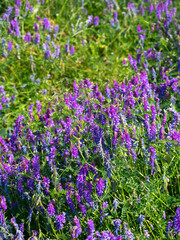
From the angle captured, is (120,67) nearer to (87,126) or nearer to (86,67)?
(86,67)

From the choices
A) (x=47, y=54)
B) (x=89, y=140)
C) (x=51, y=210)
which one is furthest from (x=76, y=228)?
(x=47, y=54)

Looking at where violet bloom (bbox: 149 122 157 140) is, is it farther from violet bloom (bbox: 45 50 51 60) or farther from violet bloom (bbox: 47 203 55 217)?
violet bloom (bbox: 45 50 51 60)

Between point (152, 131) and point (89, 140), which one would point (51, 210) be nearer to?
point (89, 140)

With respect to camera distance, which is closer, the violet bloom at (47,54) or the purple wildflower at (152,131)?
the purple wildflower at (152,131)

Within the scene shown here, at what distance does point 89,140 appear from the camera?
245 cm

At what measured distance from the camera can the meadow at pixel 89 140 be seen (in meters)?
2.08

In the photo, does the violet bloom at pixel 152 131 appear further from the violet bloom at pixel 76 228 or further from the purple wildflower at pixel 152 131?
the violet bloom at pixel 76 228

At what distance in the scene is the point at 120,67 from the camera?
412 cm

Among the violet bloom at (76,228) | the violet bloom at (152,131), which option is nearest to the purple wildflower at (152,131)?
the violet bloom at (152,131)

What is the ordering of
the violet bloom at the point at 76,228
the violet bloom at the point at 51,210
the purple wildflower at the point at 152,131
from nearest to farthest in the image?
the violet bloom at the point at 76,228, the violet bloom at the point at 51,210, the purple wildflower at the point at 152,131

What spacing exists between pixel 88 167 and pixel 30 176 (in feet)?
1.37

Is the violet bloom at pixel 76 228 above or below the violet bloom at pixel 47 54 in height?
below

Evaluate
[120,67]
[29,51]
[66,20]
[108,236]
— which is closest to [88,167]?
[108,236]

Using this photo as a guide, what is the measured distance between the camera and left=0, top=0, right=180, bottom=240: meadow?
208 cm
